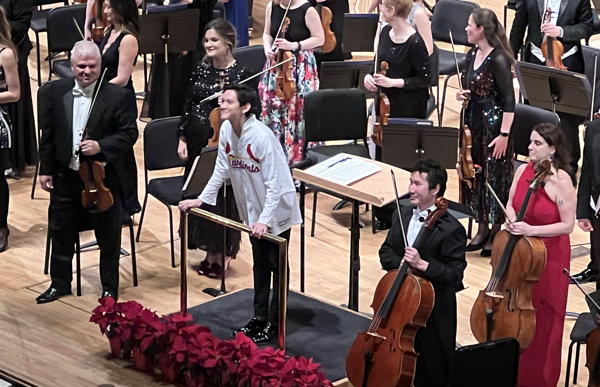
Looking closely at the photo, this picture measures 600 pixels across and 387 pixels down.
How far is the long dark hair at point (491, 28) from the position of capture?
7695 mm

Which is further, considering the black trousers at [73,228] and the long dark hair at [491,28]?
the long dark hair at [491,28]

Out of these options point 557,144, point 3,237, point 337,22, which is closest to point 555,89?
point 557,144

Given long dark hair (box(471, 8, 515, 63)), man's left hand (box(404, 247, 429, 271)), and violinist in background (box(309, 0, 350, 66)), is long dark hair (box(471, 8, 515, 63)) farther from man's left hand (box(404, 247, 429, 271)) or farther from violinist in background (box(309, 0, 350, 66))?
violinist in background (box(309, 0, 350, 66))

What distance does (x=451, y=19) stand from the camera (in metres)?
10.4

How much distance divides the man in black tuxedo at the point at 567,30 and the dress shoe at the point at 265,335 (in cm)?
309

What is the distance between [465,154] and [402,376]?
2376 mm

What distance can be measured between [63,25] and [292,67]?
6.67 feet

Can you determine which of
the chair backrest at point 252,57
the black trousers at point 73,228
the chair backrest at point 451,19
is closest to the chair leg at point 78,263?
the black trousers at point 73,228

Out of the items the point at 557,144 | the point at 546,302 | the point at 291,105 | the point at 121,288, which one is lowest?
the point at 121,288

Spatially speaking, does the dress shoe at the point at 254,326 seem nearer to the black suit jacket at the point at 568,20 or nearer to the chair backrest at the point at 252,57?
the chair backrest at the point at 252,57

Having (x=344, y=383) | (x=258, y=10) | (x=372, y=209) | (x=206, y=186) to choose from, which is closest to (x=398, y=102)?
(x=372, y=209)

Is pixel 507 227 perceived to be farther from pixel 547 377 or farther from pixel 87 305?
pixel 87 305

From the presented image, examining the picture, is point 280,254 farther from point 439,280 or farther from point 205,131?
point 205,131

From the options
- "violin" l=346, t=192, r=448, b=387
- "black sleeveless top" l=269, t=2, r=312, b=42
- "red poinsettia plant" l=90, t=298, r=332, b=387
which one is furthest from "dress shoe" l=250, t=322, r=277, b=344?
"black sleeveless top" l=269, t=2, r=312, b=42
